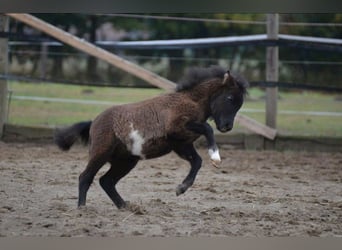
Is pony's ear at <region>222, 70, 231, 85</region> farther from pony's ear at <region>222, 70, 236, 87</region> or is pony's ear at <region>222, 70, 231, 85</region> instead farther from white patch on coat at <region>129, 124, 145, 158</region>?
white patch on coat at <region>129, 124, 145, 158</region>

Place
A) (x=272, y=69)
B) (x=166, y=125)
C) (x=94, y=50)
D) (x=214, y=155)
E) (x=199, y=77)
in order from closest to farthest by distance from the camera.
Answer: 1. (x=214, y=155)
2. (x=166, y=125)
3. (x=199, y=77)
4. (x=94, y=50)
5. (x=272, y=69)

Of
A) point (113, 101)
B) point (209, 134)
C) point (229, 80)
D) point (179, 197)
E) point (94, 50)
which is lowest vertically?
point (179, 197)

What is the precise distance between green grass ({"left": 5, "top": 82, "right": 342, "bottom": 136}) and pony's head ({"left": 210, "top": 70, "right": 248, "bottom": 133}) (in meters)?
3.63

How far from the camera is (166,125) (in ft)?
17.1

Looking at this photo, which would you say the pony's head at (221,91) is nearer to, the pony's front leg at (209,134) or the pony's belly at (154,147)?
the pony's front leg at (209,134)

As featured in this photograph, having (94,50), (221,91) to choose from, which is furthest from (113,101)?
(221,91)

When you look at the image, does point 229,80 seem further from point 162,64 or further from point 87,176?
point 162,64

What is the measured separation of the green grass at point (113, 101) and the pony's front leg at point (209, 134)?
3.86 m

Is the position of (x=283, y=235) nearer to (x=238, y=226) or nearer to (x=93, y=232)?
(x=238, y=226)

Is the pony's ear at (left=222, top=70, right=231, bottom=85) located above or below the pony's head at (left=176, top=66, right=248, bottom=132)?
above

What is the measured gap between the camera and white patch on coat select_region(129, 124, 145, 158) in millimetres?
5230

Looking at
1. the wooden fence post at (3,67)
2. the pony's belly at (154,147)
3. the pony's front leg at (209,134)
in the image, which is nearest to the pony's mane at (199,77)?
the pony's front leg at (209,134)

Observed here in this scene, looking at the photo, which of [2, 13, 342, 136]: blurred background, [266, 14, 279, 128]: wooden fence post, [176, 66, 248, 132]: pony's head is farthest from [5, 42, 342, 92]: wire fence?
[176, 66, 248, 132]: pony's head

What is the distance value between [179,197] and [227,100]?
1.03m
